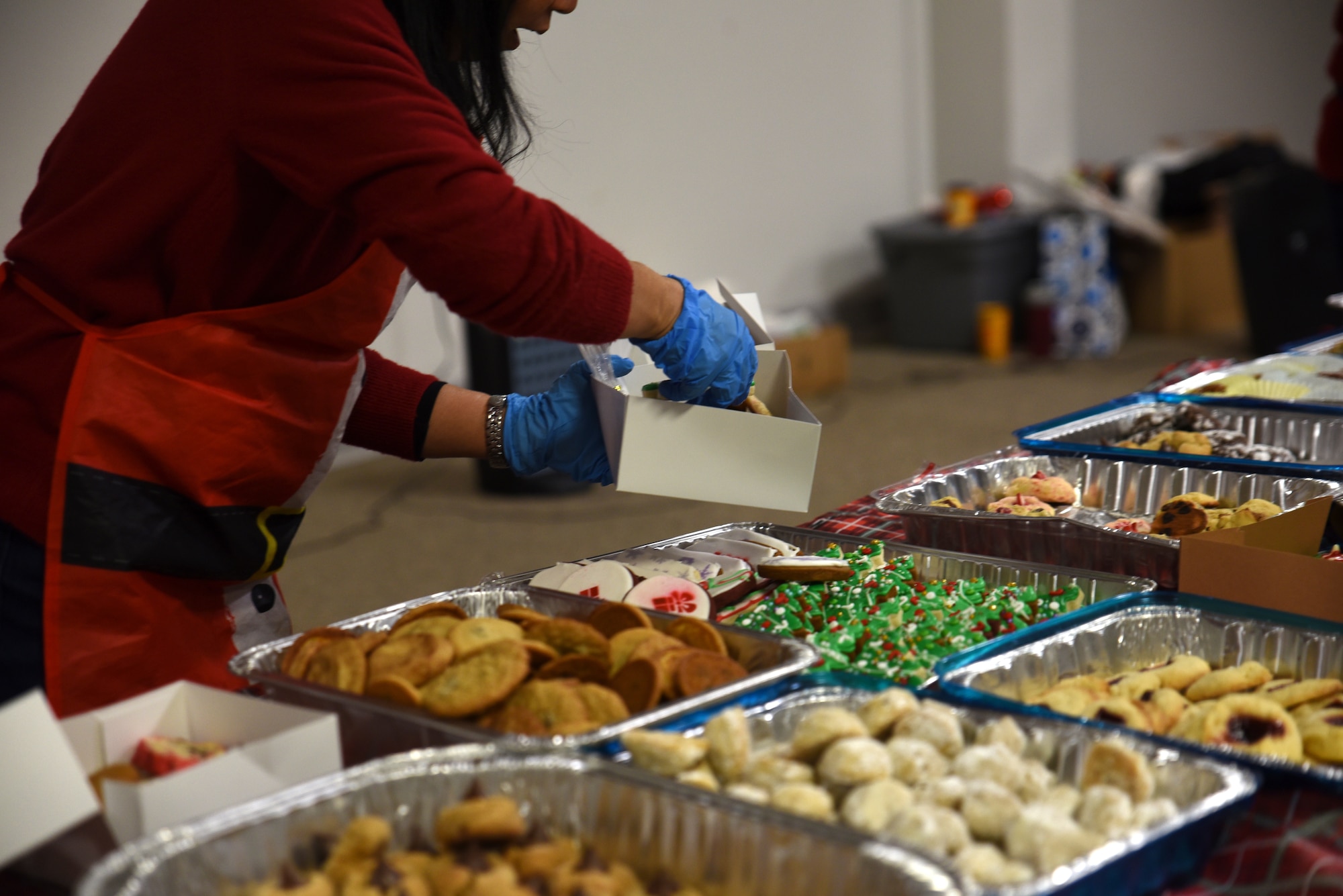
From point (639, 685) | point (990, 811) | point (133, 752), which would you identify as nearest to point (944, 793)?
point (990, 811)

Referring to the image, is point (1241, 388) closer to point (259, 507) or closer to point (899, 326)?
point (259, 507)

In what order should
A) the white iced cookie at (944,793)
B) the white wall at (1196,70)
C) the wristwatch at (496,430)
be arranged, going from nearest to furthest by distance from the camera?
the white iced cookie at (944,793) < the wristwatch at (496,430) < the white wall at (1196,70)

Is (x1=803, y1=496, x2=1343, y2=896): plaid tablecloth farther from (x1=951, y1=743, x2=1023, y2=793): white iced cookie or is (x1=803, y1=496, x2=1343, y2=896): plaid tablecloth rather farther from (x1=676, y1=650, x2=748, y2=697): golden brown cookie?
(x1=676, y1=650, x2=748, y2=697): golden brown cookie

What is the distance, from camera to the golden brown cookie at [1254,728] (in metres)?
0.99

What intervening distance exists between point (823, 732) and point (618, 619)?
0.91 ft

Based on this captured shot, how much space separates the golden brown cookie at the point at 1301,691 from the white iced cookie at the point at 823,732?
0.38 metres

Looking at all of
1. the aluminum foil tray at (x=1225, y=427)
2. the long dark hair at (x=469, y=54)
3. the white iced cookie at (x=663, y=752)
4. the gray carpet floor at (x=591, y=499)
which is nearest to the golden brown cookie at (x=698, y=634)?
the white iced cookie at (x=663, y=752)

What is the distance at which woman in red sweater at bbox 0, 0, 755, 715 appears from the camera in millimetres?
1047

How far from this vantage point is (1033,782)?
895 mm

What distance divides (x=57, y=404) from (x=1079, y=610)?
0.97m

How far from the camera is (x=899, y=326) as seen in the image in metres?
6.65

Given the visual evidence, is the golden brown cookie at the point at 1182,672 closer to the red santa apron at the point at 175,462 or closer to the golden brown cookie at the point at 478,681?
the golden brown cookie at the point at 478,681

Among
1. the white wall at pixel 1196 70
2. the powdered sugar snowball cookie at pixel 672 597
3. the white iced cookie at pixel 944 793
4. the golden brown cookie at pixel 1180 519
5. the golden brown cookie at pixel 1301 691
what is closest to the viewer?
the white iced cookie at pixel 944 793

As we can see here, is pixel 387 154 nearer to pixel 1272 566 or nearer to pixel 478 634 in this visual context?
pixel 478 634
